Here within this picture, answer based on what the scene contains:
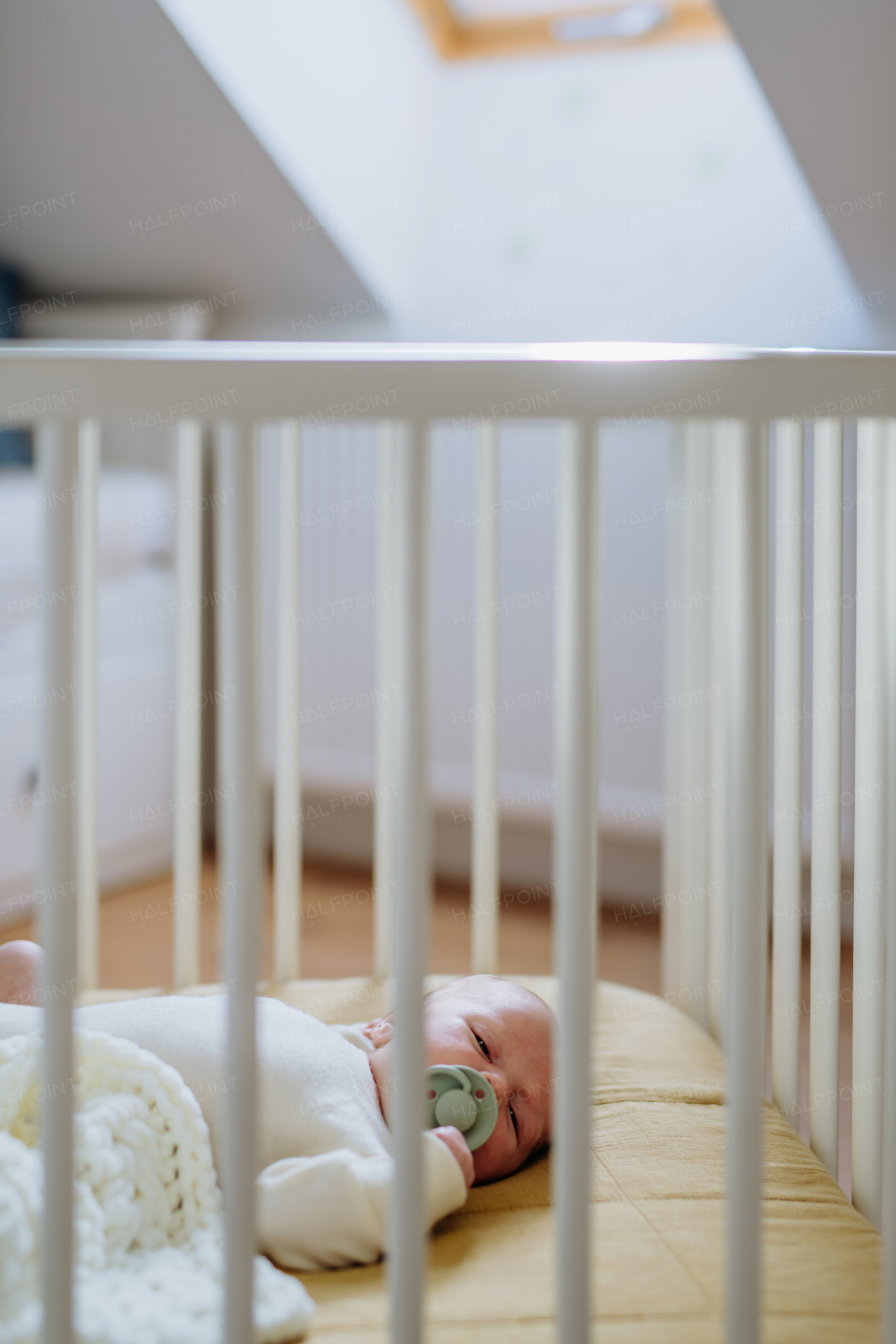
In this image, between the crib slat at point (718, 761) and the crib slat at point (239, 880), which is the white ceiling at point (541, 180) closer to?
the crib slat at point (718, 761)

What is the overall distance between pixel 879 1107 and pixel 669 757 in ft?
1.36

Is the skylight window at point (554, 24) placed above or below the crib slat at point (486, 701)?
above

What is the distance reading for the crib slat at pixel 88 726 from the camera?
970 mm

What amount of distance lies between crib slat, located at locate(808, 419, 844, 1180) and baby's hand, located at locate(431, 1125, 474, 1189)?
24 centimetres

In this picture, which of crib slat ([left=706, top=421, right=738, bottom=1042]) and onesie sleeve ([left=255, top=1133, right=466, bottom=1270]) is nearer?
onesie sleeve ([left=255, top=1133, right=466, bottom=1270])

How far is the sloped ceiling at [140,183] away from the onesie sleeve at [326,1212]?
1.50m

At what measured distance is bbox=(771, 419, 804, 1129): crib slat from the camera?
2.79 ft

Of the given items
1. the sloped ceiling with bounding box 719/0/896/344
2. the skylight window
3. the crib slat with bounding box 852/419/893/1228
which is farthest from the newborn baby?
the skylight window

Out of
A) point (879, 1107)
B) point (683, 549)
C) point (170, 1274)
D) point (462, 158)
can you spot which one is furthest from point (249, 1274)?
point (462, 158)

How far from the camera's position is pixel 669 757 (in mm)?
1153

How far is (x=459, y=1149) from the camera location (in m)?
0.76

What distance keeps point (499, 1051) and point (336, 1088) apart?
16 centimetres

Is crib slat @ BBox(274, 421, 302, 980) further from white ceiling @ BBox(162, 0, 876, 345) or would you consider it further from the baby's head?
white ceiling @ BBox(162, 0, 876, 345)

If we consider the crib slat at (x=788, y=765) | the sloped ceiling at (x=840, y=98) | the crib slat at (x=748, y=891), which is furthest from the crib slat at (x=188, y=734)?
the sloped ceiling at (x=840, y=98)
